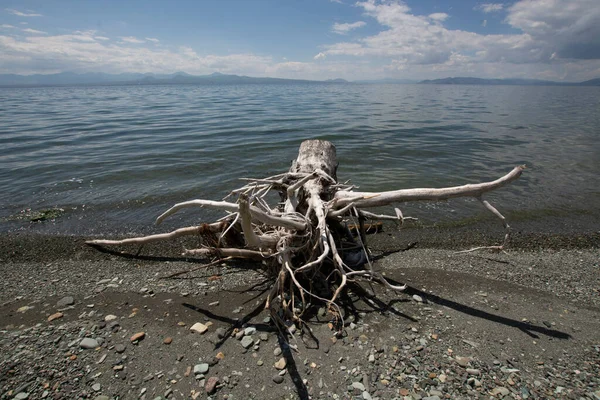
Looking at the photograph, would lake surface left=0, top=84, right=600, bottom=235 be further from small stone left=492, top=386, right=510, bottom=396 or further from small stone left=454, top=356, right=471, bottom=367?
small stone left=492, top=386, right=510, bottom=396

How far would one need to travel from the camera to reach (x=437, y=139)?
17281mm

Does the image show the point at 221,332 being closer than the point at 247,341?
No

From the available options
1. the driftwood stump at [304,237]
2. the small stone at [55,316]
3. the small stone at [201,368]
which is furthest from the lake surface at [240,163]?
the small stone at [201,368]

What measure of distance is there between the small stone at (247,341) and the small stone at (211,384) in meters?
0.46

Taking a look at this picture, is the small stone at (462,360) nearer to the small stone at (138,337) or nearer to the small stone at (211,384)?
the small stone at (211,384)

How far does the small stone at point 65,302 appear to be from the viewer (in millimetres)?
4008

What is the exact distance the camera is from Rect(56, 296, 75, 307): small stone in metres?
4.01

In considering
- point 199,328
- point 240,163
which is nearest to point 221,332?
point 199,328

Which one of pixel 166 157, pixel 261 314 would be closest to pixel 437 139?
pixel 166 157

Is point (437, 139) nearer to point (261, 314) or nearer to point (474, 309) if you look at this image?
point (474, 309)

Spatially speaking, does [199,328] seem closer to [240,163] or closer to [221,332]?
[221,332]

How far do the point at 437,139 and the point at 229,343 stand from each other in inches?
679

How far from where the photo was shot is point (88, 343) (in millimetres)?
3264

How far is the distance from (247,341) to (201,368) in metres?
0.54
